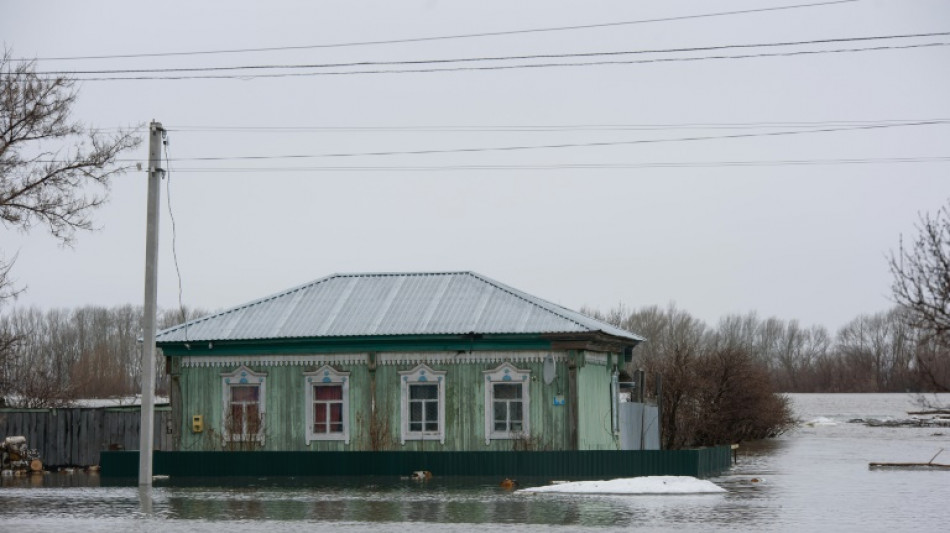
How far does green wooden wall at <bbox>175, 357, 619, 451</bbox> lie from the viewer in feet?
108

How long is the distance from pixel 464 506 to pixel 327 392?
1176 centimetres

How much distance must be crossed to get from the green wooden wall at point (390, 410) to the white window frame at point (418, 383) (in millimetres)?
114

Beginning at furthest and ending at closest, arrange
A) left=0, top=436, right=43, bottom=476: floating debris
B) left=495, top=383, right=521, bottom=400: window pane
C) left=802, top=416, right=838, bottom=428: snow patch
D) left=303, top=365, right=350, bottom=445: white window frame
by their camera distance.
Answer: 1. left=802, top=416, right=838, bottom=428: snow patch
2. left=0, top=436, right=43, bottom=476: floating debris
3. left=303, top=365, right=350, bottom=445: white window frame
4. left=495, top=383, right=521, bottom=400: window pane

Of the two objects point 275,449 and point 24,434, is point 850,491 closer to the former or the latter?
point 275,449

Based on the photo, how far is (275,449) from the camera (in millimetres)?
34781

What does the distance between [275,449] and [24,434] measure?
28.2 feet

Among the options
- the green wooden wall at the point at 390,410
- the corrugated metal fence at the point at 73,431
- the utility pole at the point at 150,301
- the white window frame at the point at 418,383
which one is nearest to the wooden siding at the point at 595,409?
the green wooden wall at the point at 390,410

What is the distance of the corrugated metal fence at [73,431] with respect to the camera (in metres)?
38.3

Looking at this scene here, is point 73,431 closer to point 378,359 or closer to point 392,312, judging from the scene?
point 378,359

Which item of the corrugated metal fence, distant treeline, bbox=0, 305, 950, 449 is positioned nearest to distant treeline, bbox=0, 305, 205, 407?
distant treeline, bbox=0, 305, 950, 449

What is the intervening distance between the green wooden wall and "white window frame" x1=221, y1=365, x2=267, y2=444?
0.11 m

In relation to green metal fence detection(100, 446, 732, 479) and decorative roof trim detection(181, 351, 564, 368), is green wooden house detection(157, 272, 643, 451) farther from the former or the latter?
green metal fence detection(100, 446, 732, 479)

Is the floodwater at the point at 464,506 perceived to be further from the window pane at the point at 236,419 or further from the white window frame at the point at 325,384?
the window pane at the point at 236,419

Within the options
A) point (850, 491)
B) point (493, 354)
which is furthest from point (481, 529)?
point (493, 354)
